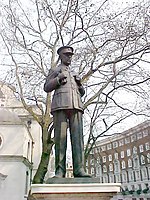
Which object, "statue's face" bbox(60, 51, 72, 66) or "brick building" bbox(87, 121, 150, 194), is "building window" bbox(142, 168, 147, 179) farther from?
"statue's face" bbox(60, 51, 72, 66)

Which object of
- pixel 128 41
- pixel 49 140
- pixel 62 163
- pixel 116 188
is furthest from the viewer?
pixel 128 41

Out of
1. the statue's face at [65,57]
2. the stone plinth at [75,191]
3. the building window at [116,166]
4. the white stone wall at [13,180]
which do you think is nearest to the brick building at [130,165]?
the building window at [116,166]

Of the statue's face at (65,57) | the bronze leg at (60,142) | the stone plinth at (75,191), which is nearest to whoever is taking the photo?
the stone plinth at (75,191)

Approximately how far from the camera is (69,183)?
419 centimetres

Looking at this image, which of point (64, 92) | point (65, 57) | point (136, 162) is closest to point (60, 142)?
point (64, 92)

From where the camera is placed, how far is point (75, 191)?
4027mm

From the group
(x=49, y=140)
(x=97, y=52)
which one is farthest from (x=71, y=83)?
(x=97, y=52)

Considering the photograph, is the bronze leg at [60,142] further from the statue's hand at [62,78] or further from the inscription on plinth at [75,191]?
the statue's hand at [62,78]

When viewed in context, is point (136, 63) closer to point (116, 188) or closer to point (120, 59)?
point (120, 59)

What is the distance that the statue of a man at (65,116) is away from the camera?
4602mm

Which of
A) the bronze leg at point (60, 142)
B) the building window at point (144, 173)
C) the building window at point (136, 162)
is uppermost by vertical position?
the building window at point (136, 162)

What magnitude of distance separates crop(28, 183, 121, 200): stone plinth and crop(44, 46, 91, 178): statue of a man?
430mm

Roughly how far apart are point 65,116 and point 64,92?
16.8 inches

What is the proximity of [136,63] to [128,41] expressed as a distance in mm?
1310
